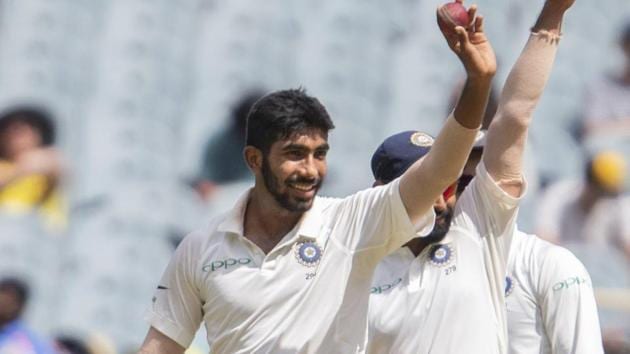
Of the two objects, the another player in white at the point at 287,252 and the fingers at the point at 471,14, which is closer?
the fingers at the point at 471,14

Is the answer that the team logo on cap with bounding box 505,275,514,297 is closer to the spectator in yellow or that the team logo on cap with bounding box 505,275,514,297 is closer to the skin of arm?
the skin of arm

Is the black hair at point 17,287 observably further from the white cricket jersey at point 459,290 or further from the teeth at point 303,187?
the teeth at point 303,187

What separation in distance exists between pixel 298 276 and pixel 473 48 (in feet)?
3.02

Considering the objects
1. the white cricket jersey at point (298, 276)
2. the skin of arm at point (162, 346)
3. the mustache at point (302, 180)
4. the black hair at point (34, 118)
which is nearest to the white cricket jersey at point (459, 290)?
the white cricket jersey at point (298, 276)

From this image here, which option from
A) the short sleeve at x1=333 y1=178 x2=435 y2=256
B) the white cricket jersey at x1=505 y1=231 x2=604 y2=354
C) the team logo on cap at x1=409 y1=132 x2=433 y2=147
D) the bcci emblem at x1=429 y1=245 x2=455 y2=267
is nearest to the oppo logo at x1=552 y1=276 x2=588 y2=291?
the white cricket jersey at x1=505 y1=231 x2=604 y2=354

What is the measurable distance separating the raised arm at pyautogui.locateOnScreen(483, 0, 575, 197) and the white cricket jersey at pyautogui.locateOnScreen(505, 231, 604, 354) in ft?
2.04

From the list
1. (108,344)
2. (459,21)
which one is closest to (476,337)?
(459,21)

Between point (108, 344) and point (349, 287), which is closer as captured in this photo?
point (349, 287)

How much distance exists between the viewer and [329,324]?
17.1 feet

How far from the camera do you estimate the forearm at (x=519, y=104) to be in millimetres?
5250

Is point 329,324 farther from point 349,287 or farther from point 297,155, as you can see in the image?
point 297,155

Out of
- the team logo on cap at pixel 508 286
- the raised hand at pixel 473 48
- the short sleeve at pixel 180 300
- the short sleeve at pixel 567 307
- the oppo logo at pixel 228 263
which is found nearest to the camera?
the raised hand at pixel 473 48

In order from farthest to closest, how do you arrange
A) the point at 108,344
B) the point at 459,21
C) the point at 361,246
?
1. the point at 108,344
2. the point at 361,246
3. the point at 459,21

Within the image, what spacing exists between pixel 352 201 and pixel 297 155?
22cm
